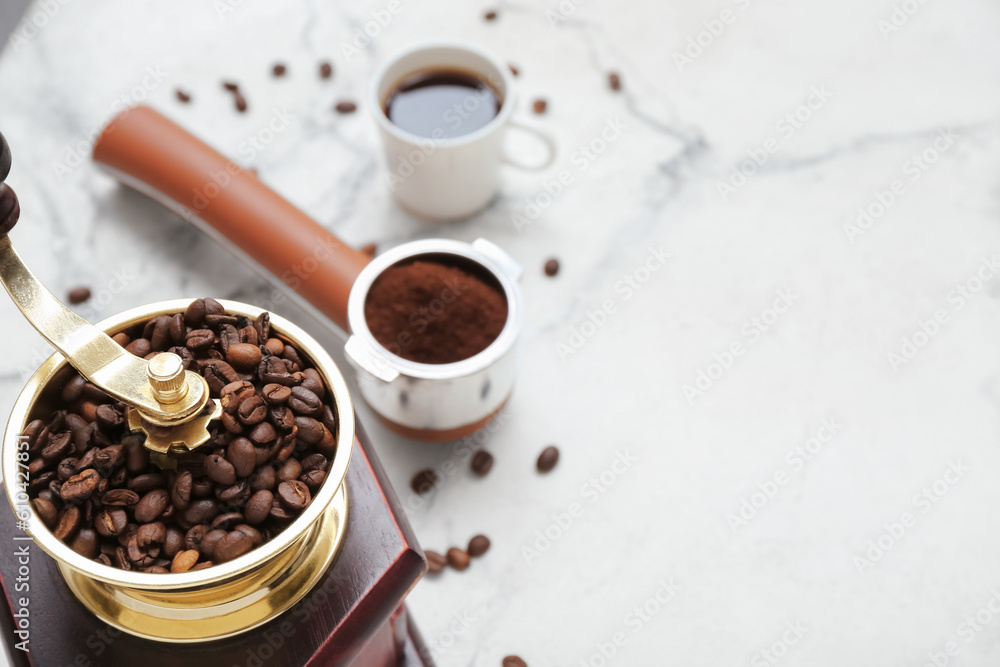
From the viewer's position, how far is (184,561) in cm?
51

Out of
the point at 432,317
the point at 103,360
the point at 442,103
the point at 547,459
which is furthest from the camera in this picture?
Answer: the point at 442,103

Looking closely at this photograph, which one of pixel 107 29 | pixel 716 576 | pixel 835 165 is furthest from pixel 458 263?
pixel 107 29

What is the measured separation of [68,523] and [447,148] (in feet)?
2.22

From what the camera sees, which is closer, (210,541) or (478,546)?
(210,541)

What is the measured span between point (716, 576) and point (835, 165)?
2.18ft

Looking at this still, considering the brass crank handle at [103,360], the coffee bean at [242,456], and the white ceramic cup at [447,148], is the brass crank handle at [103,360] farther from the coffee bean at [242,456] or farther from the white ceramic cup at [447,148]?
the white ceramic cup at [447,148]

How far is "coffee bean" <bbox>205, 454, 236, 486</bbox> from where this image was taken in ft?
1.73

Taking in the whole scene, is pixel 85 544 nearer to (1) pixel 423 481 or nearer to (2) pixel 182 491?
(2) pixel 182 491

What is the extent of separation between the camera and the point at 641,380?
3.59 feet

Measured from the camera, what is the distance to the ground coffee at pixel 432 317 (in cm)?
92

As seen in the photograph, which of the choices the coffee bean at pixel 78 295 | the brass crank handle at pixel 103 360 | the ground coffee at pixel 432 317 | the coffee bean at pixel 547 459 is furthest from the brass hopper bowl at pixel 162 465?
the coffee bean at pixel 78 295

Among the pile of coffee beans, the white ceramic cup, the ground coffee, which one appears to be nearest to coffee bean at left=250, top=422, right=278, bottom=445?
the pile of coffee beans

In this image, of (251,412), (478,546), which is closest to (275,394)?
(251,412)

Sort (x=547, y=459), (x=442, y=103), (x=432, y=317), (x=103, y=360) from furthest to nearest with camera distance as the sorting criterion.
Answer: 1. (x=442, y=103)
2. (x=547, y=459)
3. (x=432, y=317)
4. (x=103, y=360)
